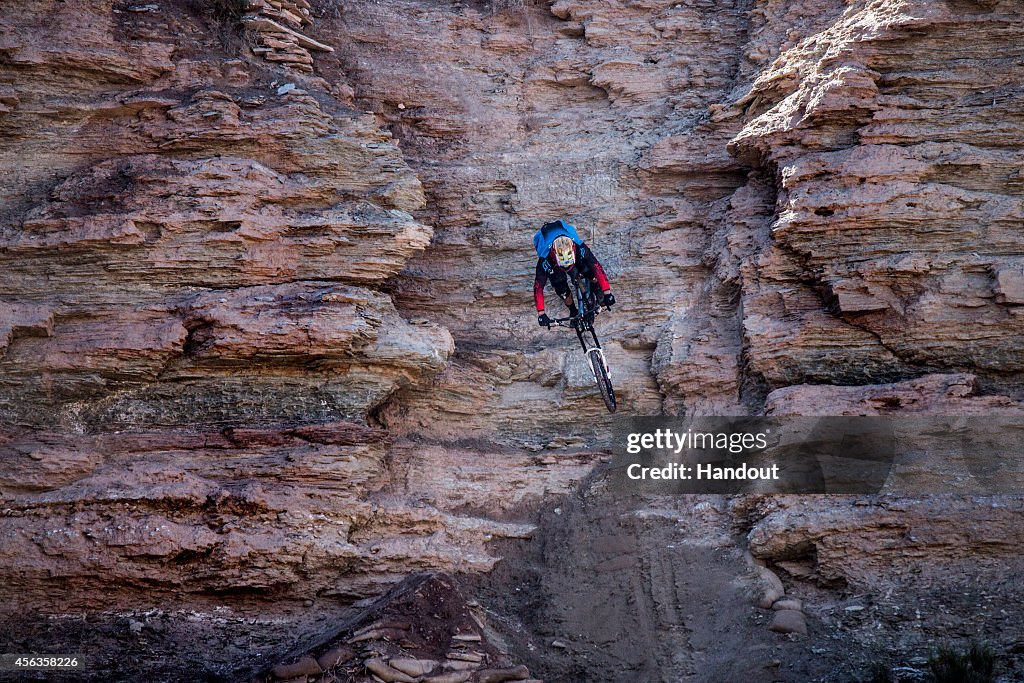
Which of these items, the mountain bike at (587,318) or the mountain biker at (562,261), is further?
the mountain bike at (587,318)

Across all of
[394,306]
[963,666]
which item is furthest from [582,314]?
[963,666]

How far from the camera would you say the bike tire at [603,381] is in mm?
14969

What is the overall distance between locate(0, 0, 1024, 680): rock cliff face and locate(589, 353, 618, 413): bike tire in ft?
1.94

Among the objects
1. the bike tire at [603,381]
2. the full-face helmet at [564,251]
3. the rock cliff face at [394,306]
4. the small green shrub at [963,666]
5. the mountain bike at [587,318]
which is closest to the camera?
the small green shrub at [963,666]

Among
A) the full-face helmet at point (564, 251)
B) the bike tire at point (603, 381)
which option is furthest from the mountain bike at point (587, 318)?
the full-face helmet at point (564, 251)

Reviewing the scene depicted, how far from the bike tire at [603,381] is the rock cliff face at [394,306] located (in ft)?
1.94

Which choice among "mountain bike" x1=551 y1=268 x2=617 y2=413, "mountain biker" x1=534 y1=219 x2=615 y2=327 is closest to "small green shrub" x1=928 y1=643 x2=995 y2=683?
"mountain bike" x1=551 y1=268 x2=617 y2=413

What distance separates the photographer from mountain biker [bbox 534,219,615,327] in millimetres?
14547

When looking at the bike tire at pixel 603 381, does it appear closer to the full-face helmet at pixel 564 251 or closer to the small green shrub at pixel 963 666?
the full-face helmet at pixel 564 251

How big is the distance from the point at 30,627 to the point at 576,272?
8329mm

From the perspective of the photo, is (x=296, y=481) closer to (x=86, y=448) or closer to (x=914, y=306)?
(x=86, y=448)

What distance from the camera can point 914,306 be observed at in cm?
1423

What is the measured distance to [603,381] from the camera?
15.1 m

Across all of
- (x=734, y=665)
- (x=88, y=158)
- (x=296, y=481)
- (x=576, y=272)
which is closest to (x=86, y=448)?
(x=296, y=481)
